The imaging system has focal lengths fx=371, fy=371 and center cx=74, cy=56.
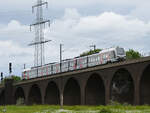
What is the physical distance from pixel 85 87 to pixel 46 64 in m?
17.8

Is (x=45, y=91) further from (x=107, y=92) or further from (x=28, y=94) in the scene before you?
(x=107, y=92)

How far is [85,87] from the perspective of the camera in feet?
196

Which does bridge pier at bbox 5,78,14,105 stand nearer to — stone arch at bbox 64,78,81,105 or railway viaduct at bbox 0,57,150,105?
railway viaduct at bbox 0,57,150,105

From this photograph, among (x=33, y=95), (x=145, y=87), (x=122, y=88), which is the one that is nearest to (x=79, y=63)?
(x=122, y=88)

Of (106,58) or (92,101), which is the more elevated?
(106,58)

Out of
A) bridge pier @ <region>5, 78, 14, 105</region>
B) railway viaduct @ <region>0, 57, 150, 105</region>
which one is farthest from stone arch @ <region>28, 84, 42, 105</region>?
bridge pier @ <region>5, 78, 14, 105</region>

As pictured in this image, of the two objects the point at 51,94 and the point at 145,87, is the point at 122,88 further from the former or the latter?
the point at 51,94

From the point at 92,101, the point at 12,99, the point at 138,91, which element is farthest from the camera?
the point at 12,99

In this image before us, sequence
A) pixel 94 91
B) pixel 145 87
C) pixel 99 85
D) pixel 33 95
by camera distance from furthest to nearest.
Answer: pixel 33 95, pixel 99 85, pixel 94 91, pixel 145 87

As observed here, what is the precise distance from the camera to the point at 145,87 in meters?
47.4

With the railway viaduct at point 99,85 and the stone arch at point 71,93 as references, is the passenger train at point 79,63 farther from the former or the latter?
the stone arch at point 71,93

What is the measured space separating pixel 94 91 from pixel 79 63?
591 cm

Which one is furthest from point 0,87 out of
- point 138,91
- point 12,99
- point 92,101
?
point 138,91

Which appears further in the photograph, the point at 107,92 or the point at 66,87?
the point at 66,87
